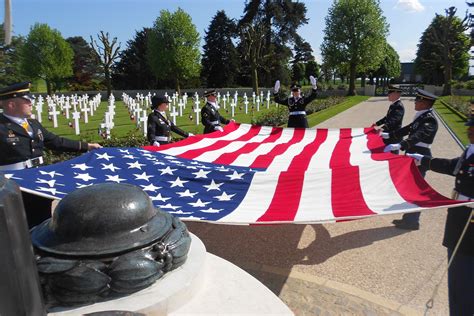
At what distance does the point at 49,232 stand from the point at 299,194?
250 cm

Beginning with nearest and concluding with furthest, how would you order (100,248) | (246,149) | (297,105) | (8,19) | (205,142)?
(100,248) → (8,19) → (246,149) → (205,142) → (297,105)

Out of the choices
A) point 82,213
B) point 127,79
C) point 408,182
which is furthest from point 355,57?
point 82,213

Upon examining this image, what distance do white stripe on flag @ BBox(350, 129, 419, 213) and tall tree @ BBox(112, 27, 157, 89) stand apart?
170 feet

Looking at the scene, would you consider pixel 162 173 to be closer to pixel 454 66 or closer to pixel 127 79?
pixel 127 79

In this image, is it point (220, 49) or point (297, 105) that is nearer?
point (297, 105)

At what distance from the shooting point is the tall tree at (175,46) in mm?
45062

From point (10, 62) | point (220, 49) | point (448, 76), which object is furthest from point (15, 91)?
point (10, 62)

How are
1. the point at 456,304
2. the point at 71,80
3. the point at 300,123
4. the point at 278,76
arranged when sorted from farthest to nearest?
1. the point at 71,80
2. the point at 278,76
3. the point at 300,123
4. the point at 456,304

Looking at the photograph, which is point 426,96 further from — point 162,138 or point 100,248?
point 100,248

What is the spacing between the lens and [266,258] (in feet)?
14.2

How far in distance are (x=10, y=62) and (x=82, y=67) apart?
17.9 metres

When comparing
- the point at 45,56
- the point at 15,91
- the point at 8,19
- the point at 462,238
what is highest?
the point at 45,56

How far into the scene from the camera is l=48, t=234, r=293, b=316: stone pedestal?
175cm

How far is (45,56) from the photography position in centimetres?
4969
